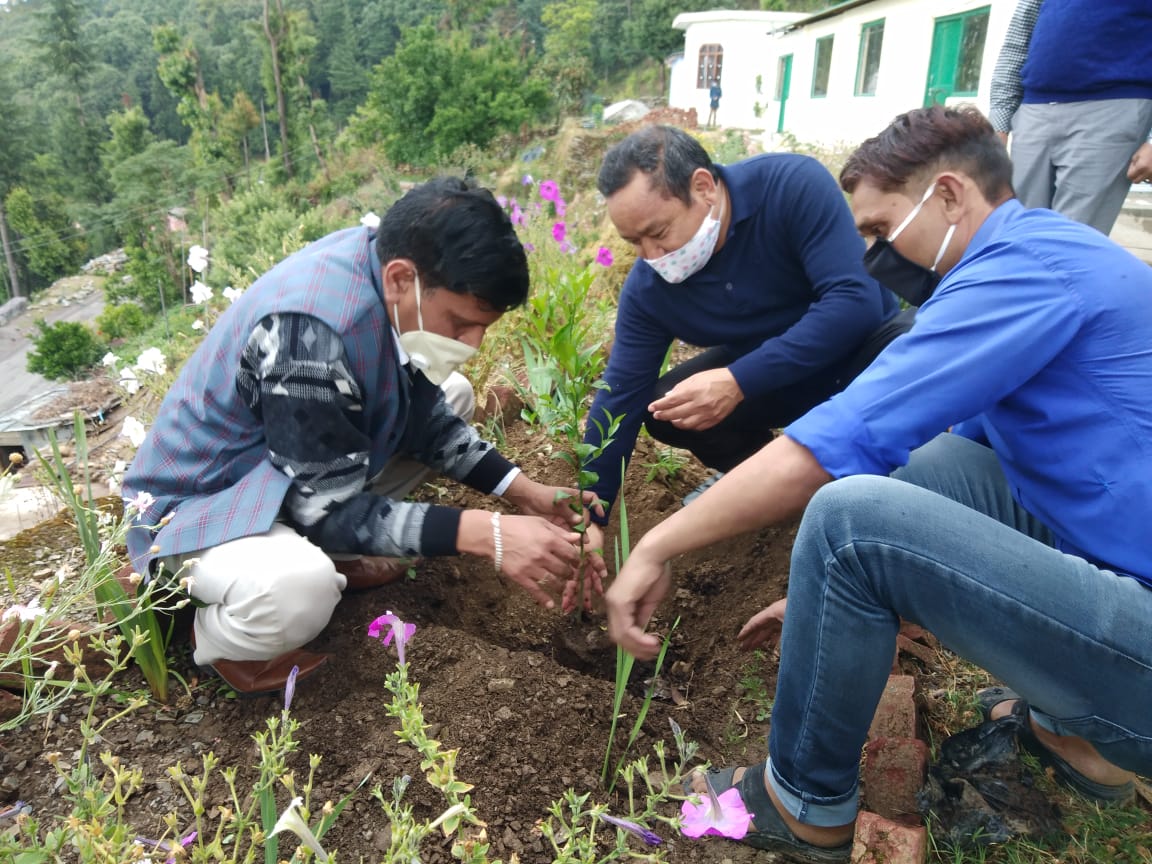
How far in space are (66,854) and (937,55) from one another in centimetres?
1295

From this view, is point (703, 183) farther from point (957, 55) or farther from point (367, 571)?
point (957, 55)

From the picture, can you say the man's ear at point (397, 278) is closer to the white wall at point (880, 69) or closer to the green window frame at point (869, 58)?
the white wall at point (880, 69)

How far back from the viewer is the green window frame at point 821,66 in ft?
49.8

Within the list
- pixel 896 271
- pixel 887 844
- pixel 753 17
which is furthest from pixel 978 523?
pixel 753 17

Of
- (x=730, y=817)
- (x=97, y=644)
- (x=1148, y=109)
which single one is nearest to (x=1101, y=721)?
(x=730, y=817)

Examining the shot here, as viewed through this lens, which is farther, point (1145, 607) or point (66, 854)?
point (66, 854)

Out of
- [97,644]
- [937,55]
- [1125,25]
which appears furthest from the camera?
[937,55]

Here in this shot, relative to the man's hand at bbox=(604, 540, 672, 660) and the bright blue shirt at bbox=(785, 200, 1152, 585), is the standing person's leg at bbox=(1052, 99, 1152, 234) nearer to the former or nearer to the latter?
the bright blue shirt at bbox=(785, 200, 1152, 585)

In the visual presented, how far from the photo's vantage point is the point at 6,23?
7562cm

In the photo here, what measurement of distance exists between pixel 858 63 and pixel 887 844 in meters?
14.9

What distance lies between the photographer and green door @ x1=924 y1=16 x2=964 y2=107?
1059 centimetres

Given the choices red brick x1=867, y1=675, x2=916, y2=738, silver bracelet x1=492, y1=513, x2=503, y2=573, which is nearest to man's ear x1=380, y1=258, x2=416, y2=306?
silver bracelet x1=492, y1=513, x2=503, y2=573

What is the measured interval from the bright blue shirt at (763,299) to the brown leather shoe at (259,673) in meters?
0.91

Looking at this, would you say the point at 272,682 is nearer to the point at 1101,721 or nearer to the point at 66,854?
the point at 66,854
